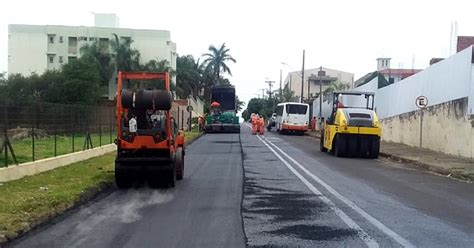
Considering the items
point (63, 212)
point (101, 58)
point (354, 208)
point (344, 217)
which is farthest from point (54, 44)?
point (344, 217)

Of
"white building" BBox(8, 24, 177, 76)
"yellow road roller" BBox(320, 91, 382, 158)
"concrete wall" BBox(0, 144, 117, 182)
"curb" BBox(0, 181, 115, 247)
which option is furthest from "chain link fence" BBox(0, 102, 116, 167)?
"white building" BBox(8, 24, 177, 76)

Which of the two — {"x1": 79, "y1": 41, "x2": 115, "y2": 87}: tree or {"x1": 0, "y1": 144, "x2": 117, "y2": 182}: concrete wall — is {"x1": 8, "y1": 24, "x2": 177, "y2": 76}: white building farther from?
{"x1": 0, "y1": 144, "x2": 117, "y2": 182}: concrete wall

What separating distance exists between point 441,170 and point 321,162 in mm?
4564

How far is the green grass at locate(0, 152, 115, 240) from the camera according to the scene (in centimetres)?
933

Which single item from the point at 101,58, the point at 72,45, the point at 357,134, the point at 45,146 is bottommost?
the point at 45,146

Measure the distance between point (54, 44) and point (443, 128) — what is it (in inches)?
2495

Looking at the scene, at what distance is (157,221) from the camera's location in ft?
31.9

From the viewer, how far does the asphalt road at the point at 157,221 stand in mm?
8139

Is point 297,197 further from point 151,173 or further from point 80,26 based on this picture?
point 80,26

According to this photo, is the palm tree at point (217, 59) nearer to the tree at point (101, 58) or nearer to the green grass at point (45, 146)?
the tree at point (101, 58)

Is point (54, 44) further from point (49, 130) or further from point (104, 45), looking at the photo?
point (49, 130)

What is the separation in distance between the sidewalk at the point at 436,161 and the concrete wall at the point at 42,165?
12.3 metres

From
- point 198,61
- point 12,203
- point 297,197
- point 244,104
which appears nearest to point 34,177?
point 12,203

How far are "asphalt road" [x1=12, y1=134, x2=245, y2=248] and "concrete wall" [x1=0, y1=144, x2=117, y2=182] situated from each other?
283 centimetres
